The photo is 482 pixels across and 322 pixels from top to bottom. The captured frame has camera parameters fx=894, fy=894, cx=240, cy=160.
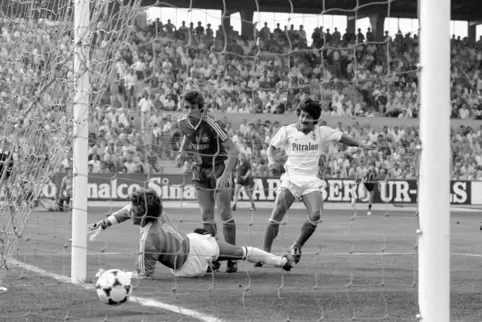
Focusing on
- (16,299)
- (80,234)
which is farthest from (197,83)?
(16,299)

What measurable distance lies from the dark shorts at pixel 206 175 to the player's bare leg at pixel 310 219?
108 cm

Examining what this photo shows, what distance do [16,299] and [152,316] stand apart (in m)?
1.38

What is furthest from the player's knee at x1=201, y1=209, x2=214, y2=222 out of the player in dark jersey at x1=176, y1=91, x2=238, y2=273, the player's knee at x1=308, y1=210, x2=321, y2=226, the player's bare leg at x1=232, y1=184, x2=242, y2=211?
the player's bare leg at x1=232, y1=184, x2=242, y2=211

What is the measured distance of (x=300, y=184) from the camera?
1016 cm

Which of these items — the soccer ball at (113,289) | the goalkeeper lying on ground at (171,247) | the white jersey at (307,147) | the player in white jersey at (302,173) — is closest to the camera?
the soccer ball at (113,289)

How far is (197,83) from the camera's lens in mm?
11695

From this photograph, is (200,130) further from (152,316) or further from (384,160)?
(384,160)

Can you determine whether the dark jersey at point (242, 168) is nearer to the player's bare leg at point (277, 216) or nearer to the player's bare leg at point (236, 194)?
the player's bare leg at point (236, 194)

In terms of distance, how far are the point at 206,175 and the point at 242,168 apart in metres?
16.7

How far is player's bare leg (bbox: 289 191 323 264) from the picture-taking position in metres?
9.99

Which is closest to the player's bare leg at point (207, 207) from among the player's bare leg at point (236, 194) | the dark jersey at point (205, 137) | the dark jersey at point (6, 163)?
the dark jersey at point (205, 137)

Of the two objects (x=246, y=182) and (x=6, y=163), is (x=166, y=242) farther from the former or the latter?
(x=246, y=182)

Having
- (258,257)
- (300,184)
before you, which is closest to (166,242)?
(258,257)

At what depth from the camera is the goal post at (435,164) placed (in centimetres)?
496
